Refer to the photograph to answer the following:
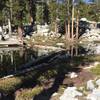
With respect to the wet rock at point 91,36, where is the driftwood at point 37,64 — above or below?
above

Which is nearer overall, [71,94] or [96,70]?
[71,94]

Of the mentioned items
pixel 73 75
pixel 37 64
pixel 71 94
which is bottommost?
Result: pixel 37 64

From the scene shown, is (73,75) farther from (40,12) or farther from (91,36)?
(40,12)

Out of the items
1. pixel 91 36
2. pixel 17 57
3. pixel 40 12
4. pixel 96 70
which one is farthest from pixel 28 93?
pixel 40 12

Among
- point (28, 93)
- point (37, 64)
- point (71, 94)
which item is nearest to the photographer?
point (71, 94)

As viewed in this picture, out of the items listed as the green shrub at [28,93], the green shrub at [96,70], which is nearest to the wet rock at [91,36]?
the green shrub at [96,70]

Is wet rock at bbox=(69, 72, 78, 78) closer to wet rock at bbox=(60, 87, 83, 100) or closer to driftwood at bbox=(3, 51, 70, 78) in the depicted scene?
driftwood at bbox=(3, 51, 70, 78)

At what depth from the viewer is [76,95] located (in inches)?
830

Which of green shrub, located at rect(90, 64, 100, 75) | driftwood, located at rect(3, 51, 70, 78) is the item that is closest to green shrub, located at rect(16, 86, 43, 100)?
driftwood, located at rect(3, 51, 70, 78)

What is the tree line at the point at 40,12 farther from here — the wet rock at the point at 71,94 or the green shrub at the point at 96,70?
the wet rock at the point at 71,94

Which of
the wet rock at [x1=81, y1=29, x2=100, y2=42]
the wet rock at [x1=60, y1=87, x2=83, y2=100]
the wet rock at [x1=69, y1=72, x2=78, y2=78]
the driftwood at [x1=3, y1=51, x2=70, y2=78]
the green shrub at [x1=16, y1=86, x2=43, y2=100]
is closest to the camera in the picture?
the wet rock at [x1=60, y1=87, x2=83, y2=100]

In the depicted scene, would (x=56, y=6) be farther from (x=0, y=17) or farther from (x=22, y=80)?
(x=22, y=80)

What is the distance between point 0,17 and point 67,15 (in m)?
17.9

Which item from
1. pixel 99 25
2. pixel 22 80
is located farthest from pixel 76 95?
pixel 99 25
